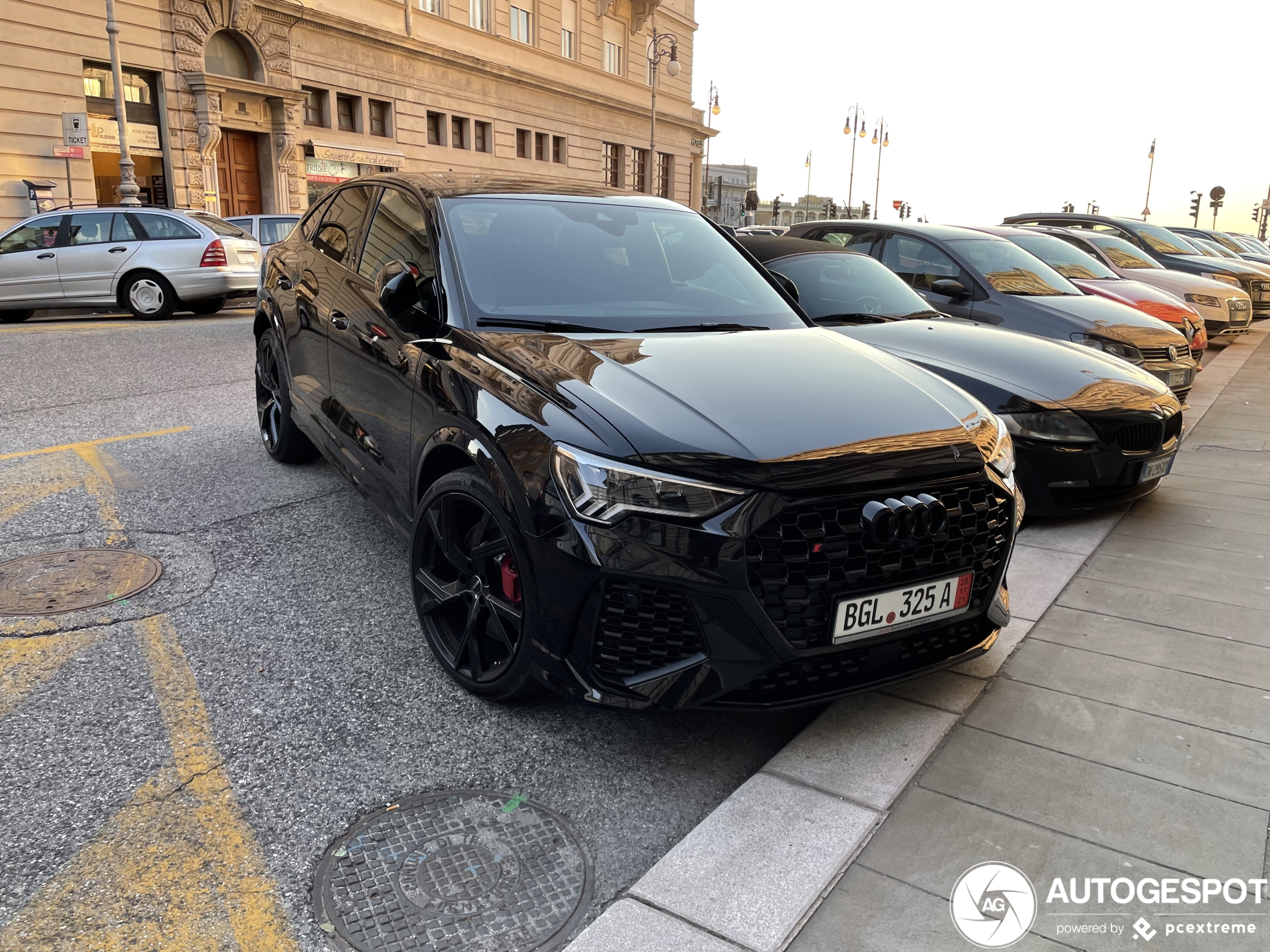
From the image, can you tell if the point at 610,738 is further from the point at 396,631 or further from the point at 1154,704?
the point at 1154,704

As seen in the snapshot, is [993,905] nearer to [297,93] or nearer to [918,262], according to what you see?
[918,262]

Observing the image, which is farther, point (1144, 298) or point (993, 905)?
point (1144, 298)

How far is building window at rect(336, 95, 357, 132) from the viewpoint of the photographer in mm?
30328

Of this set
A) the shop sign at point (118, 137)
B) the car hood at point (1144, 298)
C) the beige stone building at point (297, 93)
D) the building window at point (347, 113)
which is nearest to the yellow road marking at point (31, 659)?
the car hood at point (1144, 298)

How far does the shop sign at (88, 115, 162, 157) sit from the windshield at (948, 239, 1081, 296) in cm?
2201

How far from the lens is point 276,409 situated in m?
5.94

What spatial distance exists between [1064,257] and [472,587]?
28.6 feet

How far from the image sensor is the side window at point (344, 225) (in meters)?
4.63

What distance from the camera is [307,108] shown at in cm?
2925

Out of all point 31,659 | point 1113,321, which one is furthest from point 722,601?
point 1113,321

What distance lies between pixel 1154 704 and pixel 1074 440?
2.22 metres

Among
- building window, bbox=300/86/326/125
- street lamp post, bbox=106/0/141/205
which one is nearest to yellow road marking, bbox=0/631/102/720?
street lamp post, bbox=106/0/141/205

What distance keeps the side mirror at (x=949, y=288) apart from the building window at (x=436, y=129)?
29671 mm

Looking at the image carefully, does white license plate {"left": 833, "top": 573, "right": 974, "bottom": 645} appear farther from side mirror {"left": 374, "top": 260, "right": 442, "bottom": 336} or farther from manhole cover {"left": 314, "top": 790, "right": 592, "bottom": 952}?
side mirror {"left": 374, "top": 260, "right": 442, "bottom": 336}
